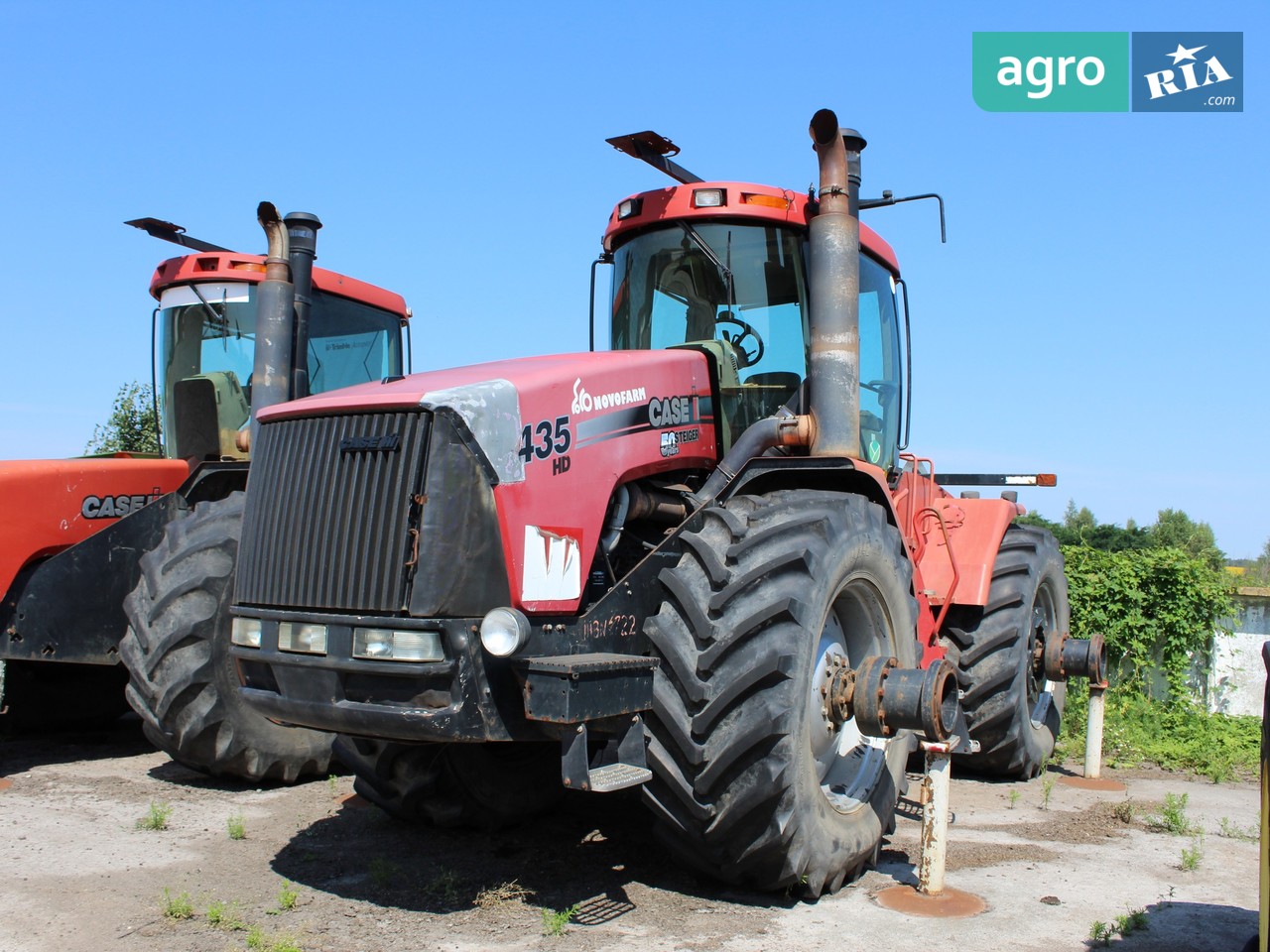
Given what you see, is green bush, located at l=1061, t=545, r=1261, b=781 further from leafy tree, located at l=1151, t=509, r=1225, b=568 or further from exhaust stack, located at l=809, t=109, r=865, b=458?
leafy tree, located at l=1151, t=509, r=1225, b=568

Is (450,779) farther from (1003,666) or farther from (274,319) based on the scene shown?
(1003,666)

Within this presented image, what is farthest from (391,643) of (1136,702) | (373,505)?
(1136,702)

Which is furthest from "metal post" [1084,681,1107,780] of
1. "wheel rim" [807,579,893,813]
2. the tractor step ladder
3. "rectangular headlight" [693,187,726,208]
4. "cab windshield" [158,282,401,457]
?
"cab windshield" [158,282,401,457]

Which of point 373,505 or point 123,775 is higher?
point 373,505

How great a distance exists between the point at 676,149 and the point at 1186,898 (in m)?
4.37

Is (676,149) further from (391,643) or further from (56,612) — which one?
(56,612)

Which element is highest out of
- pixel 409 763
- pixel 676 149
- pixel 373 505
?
pixel 676 149

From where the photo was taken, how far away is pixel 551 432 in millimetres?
4398

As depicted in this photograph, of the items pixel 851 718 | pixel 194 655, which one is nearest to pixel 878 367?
pixel 851 718

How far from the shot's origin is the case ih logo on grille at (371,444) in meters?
4.16

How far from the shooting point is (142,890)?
4.70 m

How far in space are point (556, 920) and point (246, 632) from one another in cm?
160

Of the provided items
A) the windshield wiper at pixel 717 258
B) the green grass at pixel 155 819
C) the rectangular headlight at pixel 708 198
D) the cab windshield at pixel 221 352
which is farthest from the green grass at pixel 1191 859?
the cab windshield at pixel 221 352

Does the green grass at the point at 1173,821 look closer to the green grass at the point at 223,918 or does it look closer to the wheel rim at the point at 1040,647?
the wheel rim at the point at 1040,647
